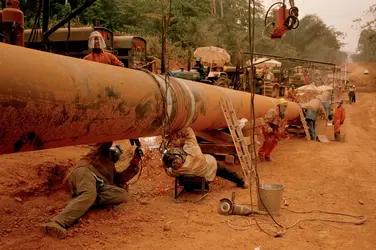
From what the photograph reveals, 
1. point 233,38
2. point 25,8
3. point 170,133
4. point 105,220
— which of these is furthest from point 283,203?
point 233,38

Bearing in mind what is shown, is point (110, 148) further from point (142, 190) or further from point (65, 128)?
point (65, 128)

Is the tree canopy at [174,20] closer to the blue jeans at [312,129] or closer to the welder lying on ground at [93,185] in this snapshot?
the blue jeans at [312,129]

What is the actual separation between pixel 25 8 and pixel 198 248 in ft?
63.6

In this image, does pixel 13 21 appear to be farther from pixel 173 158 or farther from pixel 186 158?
pixel 186 158

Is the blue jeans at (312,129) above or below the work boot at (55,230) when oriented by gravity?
above

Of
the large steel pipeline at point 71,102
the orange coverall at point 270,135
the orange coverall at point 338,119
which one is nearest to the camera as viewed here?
the large steel pipeline at point 71,102

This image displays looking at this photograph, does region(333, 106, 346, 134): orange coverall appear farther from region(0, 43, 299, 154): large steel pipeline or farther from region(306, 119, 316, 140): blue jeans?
region(0, 43, 299, 154): large steel pipeline

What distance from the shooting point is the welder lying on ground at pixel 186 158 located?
4.43 m

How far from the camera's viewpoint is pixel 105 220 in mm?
4227

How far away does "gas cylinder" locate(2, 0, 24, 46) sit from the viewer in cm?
486

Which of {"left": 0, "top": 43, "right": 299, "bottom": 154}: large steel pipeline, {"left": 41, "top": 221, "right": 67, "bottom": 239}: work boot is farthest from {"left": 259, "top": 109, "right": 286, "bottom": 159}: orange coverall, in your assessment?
{"left": 41, "top": 221, "right": 67, "bottom": 239}: work boot

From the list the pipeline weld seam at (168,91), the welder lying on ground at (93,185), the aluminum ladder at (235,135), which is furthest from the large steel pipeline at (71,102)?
the aluminum ladder at (235,135)

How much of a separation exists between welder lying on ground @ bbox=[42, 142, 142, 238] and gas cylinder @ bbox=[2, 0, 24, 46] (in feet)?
6.33

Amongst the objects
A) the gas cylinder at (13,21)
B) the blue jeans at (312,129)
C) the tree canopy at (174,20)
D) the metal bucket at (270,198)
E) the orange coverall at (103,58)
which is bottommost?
the metal bucket at (270,198)
